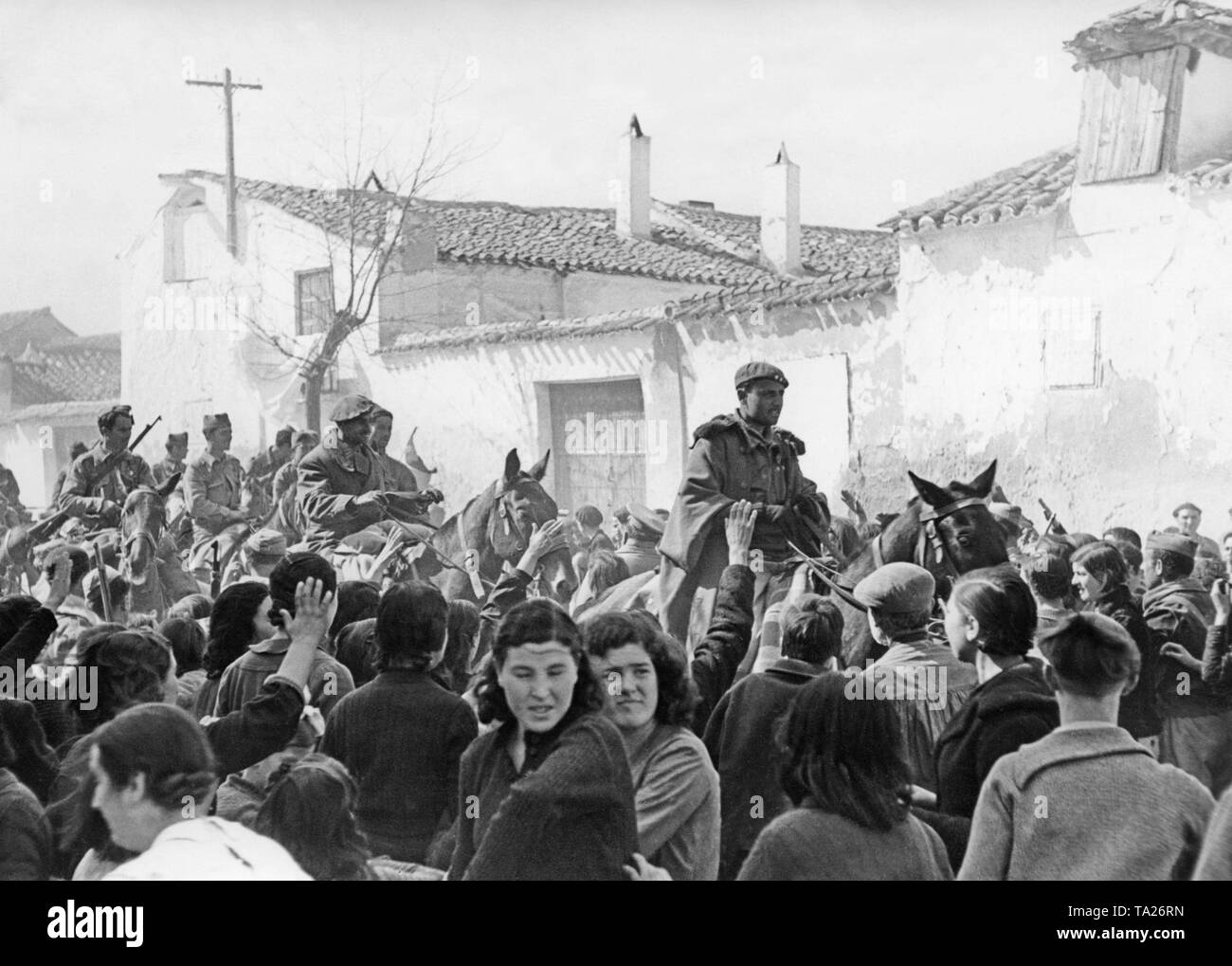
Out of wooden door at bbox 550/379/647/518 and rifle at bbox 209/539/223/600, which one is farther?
rifle at bbox 209/539/223/600

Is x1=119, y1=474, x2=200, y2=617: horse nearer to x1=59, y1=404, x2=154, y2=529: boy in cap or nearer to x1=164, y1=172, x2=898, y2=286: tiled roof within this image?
x1=59, y1=404, x2=154, y2=529: boy in cap

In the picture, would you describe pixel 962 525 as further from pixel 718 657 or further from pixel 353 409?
pixel 353 409

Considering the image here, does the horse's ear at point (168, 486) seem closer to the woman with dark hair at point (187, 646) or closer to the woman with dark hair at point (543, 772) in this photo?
the woman with dark hair at point (187, 646)

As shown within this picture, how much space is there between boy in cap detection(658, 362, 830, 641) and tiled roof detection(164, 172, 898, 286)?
1.92m

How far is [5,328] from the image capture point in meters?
8.38

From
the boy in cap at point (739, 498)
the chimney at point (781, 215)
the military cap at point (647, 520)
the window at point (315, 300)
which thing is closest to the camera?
the boy in cap at point (739, 498)

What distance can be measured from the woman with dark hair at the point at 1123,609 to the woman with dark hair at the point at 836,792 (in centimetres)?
226

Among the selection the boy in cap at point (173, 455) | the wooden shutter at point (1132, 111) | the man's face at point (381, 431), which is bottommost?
the boy in cap at point (173, 455)

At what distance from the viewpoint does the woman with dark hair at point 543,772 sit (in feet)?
11.0

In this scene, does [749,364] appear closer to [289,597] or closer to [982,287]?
[982,287]

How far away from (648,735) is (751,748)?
459mm

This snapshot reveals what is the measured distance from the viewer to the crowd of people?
333cm

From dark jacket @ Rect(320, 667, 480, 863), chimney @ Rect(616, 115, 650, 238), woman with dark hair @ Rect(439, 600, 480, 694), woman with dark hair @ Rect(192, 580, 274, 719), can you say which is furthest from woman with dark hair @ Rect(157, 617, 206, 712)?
chimney @ Rect(616, 115, 650, 238)

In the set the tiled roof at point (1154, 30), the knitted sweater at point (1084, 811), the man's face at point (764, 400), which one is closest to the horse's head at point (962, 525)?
the man's face at point (764, 400)
